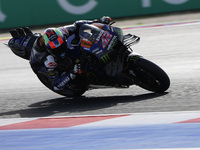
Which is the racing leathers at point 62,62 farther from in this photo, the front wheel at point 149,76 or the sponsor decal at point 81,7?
the sponsor decal at point 81,7

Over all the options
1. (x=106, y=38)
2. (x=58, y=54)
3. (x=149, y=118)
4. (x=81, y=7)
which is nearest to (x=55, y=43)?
(x=58, y=54)

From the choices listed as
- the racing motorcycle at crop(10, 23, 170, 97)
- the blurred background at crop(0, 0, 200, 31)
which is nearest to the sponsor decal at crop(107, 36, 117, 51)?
the racing motorcycle at crop(10, 23, 170, 97)

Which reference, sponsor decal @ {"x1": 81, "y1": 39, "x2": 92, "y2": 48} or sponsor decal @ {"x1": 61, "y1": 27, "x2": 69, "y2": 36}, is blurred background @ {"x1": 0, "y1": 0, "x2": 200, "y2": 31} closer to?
sponsor decal @ {"x1": 61, "y1": 27, "x2": 69, "y2": 36}

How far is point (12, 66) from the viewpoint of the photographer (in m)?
9.91

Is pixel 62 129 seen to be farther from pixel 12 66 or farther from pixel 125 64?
pixel 12 66

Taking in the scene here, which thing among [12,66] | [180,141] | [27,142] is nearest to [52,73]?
[27,142]

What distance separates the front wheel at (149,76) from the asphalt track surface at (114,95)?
0.39 ft

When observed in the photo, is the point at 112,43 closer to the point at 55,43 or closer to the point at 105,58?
the point at 105,58

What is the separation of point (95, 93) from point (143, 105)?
137 cm

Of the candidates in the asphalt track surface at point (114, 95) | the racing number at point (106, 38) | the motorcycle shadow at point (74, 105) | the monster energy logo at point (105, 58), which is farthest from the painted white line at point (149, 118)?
the racing number at point (106, 38)

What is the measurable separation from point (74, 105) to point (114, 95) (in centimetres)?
65

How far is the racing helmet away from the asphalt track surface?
2.45 feet

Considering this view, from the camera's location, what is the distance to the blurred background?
15758 millimetres

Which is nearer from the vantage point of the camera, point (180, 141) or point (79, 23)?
point (180, 141)
